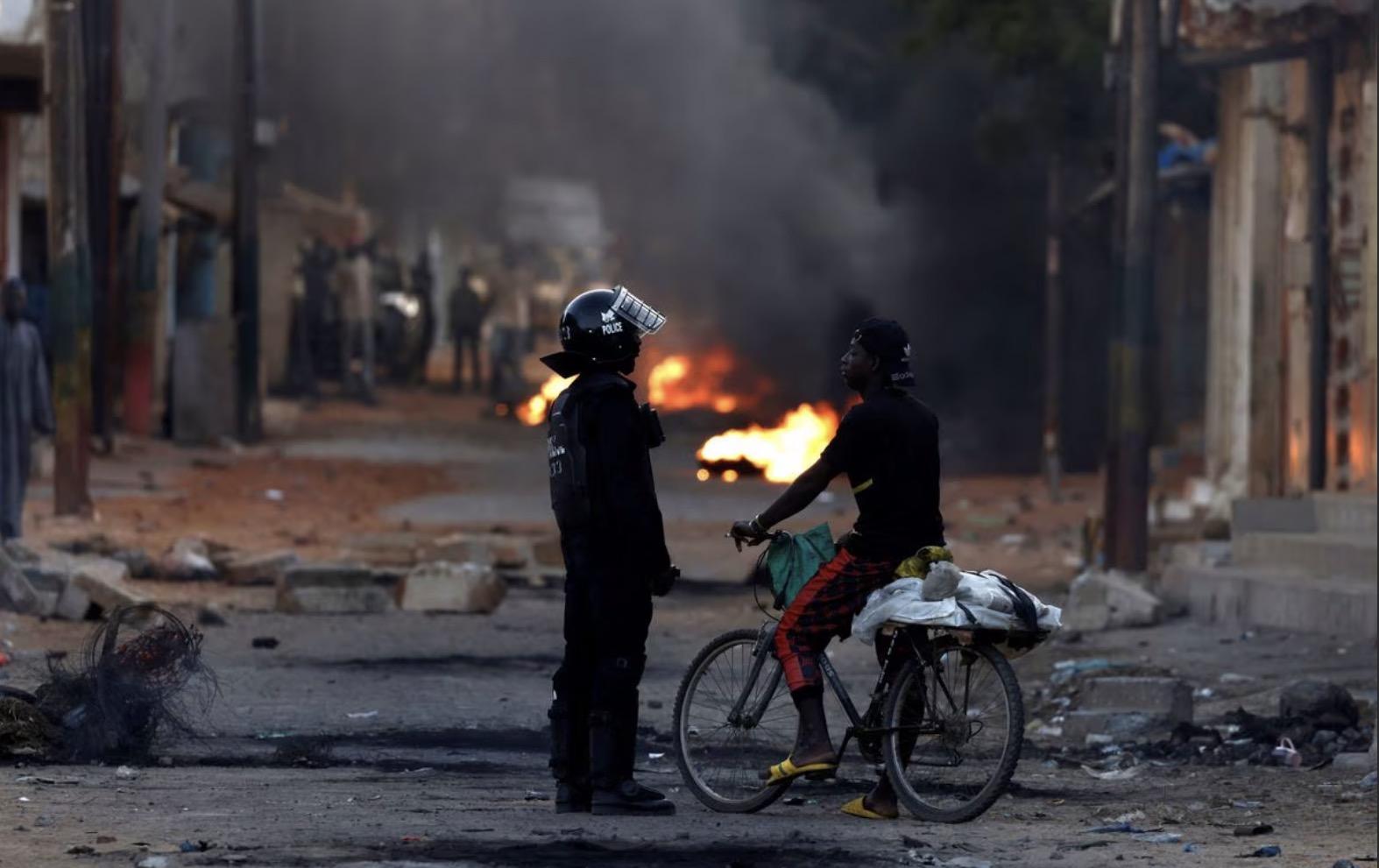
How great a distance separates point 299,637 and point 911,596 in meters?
5.81

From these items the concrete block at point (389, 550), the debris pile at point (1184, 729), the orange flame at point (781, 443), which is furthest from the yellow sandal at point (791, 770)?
the orange flame at point (781, 443)

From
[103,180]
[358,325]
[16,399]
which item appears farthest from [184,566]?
[358,325]

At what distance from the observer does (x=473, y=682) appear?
10812 mm

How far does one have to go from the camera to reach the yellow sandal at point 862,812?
7.23 metres

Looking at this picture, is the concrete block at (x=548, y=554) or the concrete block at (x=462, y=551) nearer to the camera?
the concrete block at (x=462, y=551)

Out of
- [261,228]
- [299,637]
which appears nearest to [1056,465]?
[299,637]

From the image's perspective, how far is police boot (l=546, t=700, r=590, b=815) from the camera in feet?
23.3

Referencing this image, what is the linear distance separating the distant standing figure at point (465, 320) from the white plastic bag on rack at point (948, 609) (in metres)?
33.2

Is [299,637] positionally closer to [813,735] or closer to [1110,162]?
[813,735]

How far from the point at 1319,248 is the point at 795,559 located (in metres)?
10.9

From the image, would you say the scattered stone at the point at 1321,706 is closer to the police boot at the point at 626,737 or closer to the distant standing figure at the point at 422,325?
the police boot at the point at 626,737

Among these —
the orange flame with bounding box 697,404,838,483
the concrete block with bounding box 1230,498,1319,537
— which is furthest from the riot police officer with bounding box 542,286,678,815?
the orange flame with bounding box 697,404,838,483

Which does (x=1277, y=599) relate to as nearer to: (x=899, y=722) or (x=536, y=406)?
(x=899, y=722)

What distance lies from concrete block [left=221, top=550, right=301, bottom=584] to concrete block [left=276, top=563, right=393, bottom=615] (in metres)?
1.09
